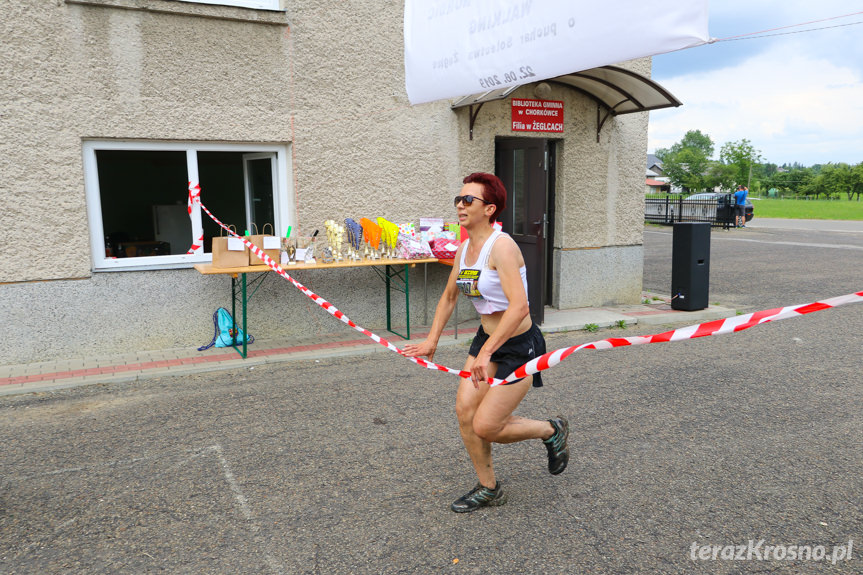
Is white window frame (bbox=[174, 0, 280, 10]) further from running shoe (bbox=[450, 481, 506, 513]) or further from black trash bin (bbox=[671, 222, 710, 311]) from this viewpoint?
black trash bin (bbox=[671, 222, 710, 311])

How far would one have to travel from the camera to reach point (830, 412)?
5309mm

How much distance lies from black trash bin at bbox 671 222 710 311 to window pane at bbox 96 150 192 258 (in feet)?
23.9

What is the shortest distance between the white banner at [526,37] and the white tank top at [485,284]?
176 centimetres

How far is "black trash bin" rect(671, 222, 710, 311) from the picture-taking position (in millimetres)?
9734

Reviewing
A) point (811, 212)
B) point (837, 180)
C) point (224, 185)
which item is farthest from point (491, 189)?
point (837, 180)

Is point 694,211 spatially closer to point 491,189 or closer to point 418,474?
point 418,474

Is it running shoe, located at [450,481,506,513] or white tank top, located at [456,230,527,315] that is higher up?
white tank top, located at [456,230,527,315]

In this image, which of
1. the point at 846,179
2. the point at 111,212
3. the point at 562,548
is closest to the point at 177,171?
the point at 111,212

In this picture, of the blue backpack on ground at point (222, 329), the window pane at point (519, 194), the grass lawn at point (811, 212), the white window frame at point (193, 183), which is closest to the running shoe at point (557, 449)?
the blue backpack on ground at point (222, 329)

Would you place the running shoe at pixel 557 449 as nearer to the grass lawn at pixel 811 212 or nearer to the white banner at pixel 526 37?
the white banner at pixel 526 37

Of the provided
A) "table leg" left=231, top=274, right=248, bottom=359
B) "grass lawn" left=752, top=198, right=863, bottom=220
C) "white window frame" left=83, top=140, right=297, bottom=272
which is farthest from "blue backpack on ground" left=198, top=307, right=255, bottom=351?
"grass lawn" left=752, top=198, right=863, bottom=220

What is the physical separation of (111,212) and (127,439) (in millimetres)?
6073

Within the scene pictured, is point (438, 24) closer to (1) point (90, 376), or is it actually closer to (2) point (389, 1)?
(2) point (389, 1)

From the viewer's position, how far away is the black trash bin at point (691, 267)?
383 inches
